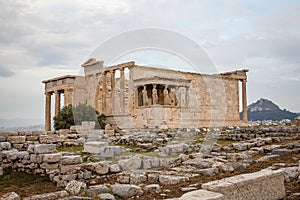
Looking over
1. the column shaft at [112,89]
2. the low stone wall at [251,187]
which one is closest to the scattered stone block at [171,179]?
the low stone wall at [251,187]

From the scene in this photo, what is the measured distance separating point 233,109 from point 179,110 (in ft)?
35.8

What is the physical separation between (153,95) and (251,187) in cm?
2268

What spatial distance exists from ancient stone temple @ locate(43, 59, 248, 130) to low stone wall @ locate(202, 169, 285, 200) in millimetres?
19488

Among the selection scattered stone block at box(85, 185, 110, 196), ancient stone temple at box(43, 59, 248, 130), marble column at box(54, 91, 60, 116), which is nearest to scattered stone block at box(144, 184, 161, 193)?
scattered stone block at box(85, 185, 110, 196)

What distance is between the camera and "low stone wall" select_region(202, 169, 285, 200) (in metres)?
3.93

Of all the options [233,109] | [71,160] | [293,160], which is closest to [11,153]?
[71,160]

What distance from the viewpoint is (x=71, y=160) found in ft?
23.0

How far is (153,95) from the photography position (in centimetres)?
2681

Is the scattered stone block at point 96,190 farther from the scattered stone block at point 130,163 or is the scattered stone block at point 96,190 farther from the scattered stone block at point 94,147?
the scattered stone block at point 94,147

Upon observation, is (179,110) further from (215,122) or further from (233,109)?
(233,109)

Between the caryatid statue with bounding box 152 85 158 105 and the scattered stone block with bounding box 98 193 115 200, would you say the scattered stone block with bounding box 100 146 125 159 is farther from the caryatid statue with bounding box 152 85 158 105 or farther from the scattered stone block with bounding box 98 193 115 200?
the caryatid statue with bounding box 152 85 158 105

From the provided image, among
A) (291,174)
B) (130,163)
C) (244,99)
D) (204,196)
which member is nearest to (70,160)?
(130,163)

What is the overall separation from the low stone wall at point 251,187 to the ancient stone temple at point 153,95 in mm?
19488

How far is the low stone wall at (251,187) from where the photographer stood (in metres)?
3.93
